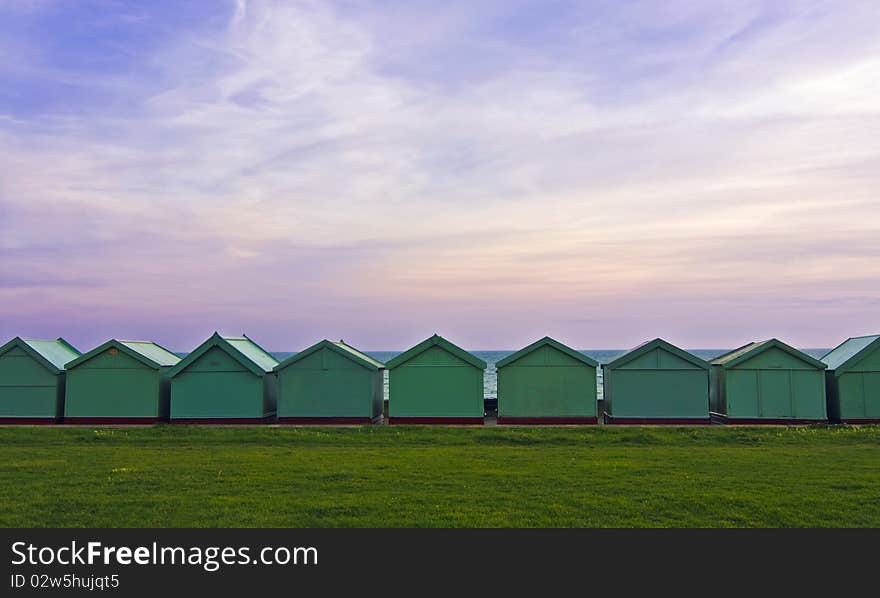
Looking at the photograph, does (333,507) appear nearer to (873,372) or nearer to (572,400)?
(572,400)

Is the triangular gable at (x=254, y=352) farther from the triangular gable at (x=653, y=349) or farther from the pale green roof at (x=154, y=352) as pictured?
the triangular gable at (x=653, y=349)

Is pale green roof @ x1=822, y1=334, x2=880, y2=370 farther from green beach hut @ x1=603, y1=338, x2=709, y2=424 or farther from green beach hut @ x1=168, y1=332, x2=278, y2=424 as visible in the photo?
green beach hut @ x1=168, y1=332, x2=278, y2=424

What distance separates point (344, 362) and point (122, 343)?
9.63m

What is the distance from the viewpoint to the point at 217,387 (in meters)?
35.0

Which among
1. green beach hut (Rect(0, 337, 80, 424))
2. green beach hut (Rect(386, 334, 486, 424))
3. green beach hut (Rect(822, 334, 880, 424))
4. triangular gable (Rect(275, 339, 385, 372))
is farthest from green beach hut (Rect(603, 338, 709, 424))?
green beach hut (Rect(0, 337, 80, 424))

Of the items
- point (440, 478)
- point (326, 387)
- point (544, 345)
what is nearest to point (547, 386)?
point (544, 345)

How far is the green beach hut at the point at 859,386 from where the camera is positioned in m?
34.4

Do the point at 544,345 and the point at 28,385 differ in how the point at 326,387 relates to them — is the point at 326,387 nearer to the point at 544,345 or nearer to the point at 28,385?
the point at 544,345

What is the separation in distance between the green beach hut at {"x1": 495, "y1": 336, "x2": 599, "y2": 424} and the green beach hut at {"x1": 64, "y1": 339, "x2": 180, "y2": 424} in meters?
14.7

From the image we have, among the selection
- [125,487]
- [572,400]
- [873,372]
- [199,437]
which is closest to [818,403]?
[873,372]

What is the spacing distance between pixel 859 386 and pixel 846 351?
2554 millimetres

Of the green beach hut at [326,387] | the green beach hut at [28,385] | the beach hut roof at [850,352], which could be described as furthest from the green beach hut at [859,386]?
the green beach hut at [28,385]

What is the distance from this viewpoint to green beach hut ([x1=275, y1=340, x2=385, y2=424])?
1367 inches

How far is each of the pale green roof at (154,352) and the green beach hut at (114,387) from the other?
279 millimetres
